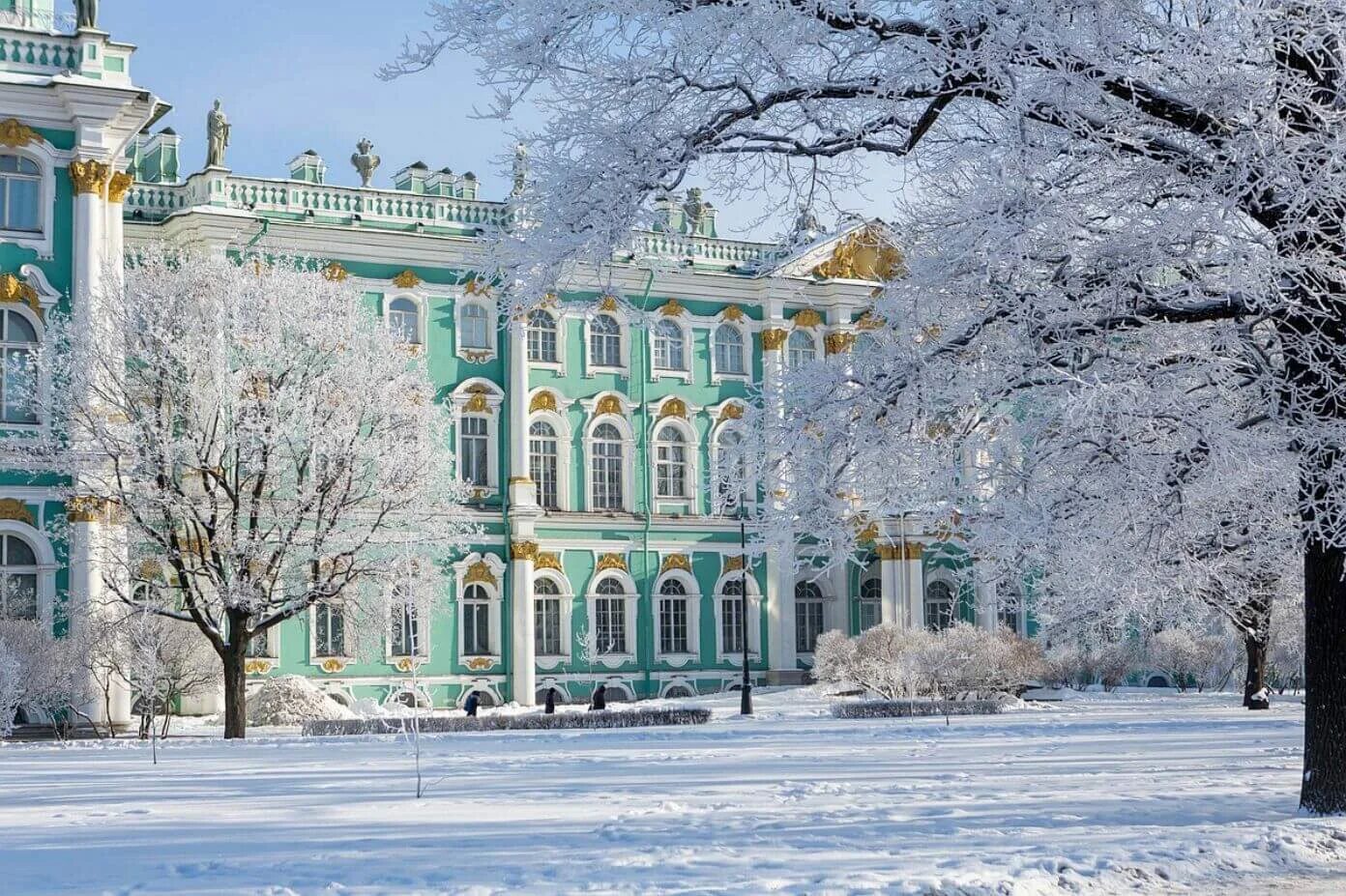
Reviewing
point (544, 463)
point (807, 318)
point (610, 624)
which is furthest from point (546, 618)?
point (807, 318)

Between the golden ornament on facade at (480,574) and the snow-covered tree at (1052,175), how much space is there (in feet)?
91.8

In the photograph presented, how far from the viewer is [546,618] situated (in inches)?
1609

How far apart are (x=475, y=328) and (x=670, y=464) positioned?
622 centimetres

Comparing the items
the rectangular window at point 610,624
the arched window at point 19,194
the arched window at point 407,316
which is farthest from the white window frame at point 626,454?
the arched window at point 19,194

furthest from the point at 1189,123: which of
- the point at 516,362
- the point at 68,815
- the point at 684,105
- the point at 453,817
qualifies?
the point at 516,362

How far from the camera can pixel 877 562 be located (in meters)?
45.5

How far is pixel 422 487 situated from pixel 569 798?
15.0m

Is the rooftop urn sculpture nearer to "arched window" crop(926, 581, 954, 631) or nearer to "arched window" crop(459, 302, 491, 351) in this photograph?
"arched window" crop(459, 302, 491, 351)

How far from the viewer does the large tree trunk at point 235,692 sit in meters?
26.4

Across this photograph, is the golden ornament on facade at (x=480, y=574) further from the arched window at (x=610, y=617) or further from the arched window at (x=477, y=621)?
the arched window at (x=610, y=617)

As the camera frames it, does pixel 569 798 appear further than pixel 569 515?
No

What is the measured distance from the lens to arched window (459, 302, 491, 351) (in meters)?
39.9

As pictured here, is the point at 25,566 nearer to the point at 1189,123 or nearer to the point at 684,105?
the point at 684,105

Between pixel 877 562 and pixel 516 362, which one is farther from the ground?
pixel 516 362
